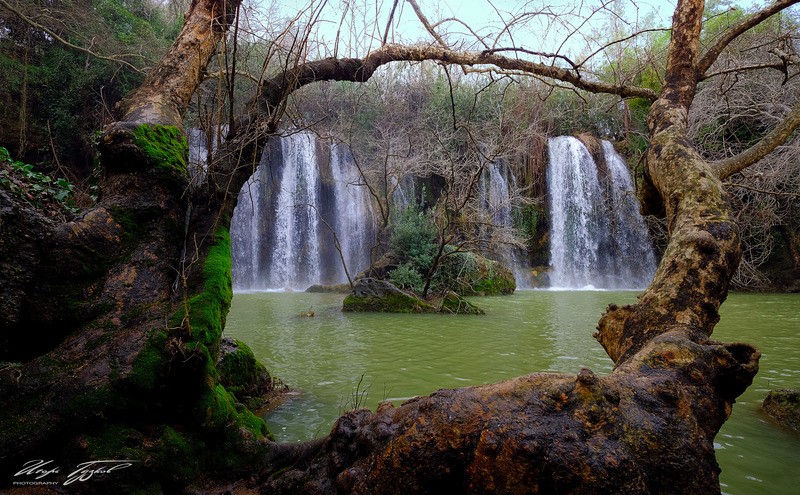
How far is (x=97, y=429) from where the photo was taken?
1.94 m

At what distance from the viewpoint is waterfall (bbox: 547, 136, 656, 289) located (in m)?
17.5

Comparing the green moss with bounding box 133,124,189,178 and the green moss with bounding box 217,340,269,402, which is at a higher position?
the green moss with bounding box 133,124,189,178

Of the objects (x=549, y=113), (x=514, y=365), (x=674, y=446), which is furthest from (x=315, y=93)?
(x=674, y=446)

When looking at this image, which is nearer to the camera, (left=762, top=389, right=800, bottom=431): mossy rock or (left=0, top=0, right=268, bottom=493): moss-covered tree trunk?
(left=0, top=0, right=268, bottom=493): moss-covered tree trunk

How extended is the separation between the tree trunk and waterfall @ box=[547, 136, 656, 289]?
619 inches

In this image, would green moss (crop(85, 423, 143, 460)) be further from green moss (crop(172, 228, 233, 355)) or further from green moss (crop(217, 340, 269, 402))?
green moss (crop(217, 340, 269, 402))

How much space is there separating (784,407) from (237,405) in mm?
3904

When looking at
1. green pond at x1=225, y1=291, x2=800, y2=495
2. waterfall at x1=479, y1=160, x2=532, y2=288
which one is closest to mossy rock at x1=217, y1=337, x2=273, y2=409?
green pond at x1=225, y1=291, x2=800, y2=495

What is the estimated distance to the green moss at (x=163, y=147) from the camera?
2.69 m

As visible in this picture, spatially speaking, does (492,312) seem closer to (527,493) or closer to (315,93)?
(527,493)

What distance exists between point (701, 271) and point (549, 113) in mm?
18527

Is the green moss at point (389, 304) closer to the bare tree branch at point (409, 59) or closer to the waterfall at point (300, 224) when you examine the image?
the bare tree branch at point (409, 59)

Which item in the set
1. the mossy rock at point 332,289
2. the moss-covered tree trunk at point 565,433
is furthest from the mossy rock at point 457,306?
the moss-covered tree trunk at point 565,433

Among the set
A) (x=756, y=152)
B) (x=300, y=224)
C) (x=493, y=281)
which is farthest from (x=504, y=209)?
(x=756, y=152)
